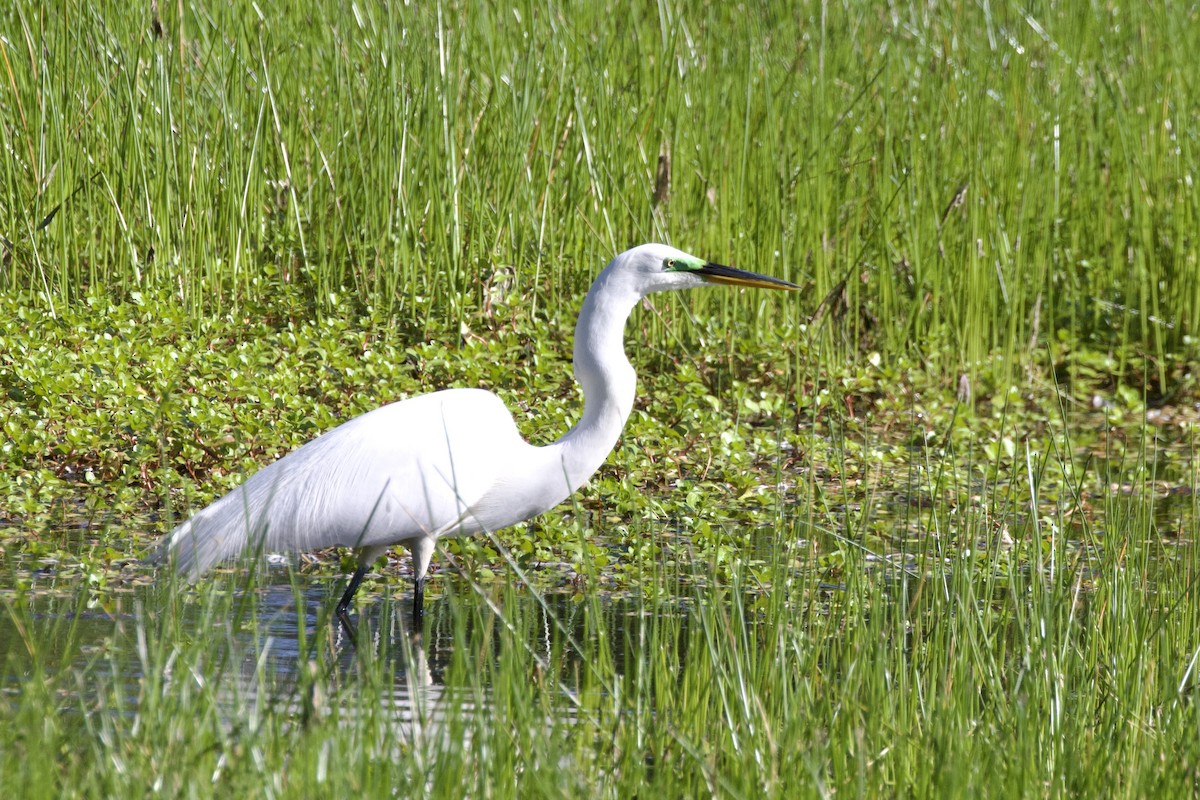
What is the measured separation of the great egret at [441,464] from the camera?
385cm

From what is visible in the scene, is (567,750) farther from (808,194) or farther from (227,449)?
(808,194)

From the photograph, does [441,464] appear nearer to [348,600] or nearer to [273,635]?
[348,600]

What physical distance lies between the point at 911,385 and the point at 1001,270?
62 cm

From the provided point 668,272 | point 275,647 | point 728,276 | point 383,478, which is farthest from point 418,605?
point 728,276

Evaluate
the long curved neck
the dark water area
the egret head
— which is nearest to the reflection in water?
the dark water area

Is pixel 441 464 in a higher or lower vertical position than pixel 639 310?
lower

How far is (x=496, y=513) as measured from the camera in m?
4.05

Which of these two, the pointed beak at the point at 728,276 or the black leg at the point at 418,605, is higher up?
the pointed beak at the point at 728,276

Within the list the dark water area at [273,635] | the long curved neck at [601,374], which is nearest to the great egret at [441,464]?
the long curved neck at [601,374]

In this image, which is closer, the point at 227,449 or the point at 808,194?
the point at 227,449

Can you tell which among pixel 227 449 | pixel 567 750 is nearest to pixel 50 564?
pixel 227 449

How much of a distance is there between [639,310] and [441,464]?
2.31 m

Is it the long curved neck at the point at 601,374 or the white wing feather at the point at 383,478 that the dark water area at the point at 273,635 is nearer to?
the white wing feather at the point at 383,478

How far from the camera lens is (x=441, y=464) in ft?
12.9
